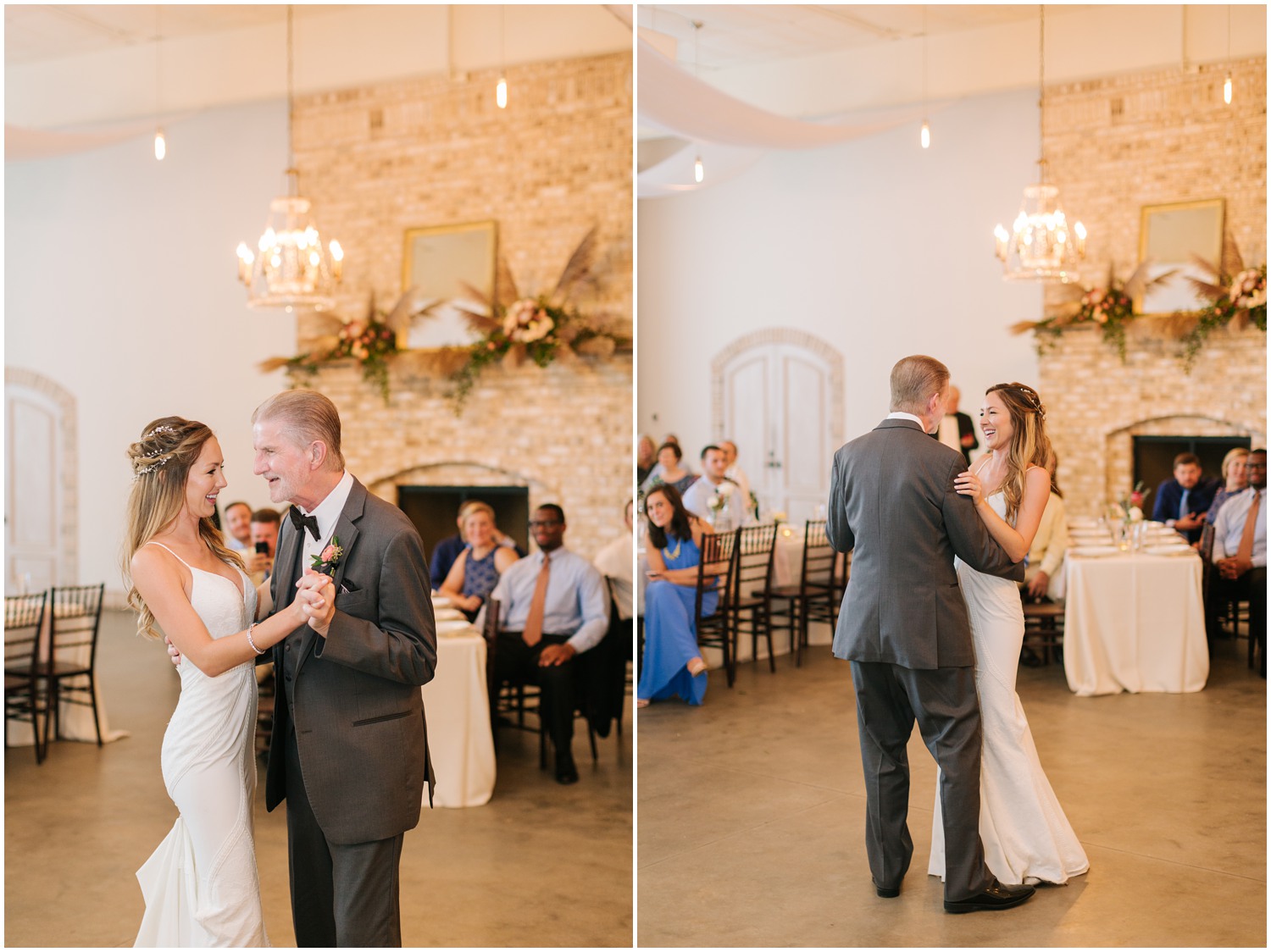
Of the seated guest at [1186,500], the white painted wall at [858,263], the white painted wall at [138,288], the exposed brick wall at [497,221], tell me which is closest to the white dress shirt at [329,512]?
the exposed brick wall at [497,221]

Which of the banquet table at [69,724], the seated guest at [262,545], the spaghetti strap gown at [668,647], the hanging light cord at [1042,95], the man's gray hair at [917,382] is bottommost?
the banquet table at [69,724]

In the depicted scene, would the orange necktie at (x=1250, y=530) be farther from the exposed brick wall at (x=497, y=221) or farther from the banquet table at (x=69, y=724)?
the banquet table at (x=69, y=724)

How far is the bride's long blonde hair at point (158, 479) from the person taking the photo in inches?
106

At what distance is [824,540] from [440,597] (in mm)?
2593

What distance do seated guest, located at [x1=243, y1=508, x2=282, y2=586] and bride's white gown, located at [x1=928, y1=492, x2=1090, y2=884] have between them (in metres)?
3.63

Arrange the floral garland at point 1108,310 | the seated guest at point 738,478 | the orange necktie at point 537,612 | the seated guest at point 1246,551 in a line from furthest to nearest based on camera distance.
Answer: the floral garland at point 1108,310
the seated guest at point 738,478
the seated guest at point 1246,551
the orange necktie at point 537,612

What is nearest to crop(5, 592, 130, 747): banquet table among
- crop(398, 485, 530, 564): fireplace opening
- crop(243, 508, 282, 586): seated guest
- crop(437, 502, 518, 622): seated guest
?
crop(243, 508, 282, 586): seated guest

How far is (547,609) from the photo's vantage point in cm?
552

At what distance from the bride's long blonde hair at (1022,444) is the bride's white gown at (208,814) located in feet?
7.38

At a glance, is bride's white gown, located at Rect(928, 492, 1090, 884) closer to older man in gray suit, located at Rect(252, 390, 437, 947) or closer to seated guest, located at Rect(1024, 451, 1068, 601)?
seated guest, located at Rect(1024, 451, 1068, 601)

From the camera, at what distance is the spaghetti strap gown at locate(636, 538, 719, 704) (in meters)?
6.17

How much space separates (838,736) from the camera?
17.9 feet

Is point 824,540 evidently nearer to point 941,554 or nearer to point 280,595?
point 941,554

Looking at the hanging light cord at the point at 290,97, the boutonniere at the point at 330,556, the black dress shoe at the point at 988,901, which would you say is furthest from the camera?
the hanging light cord at the point at 290,97
